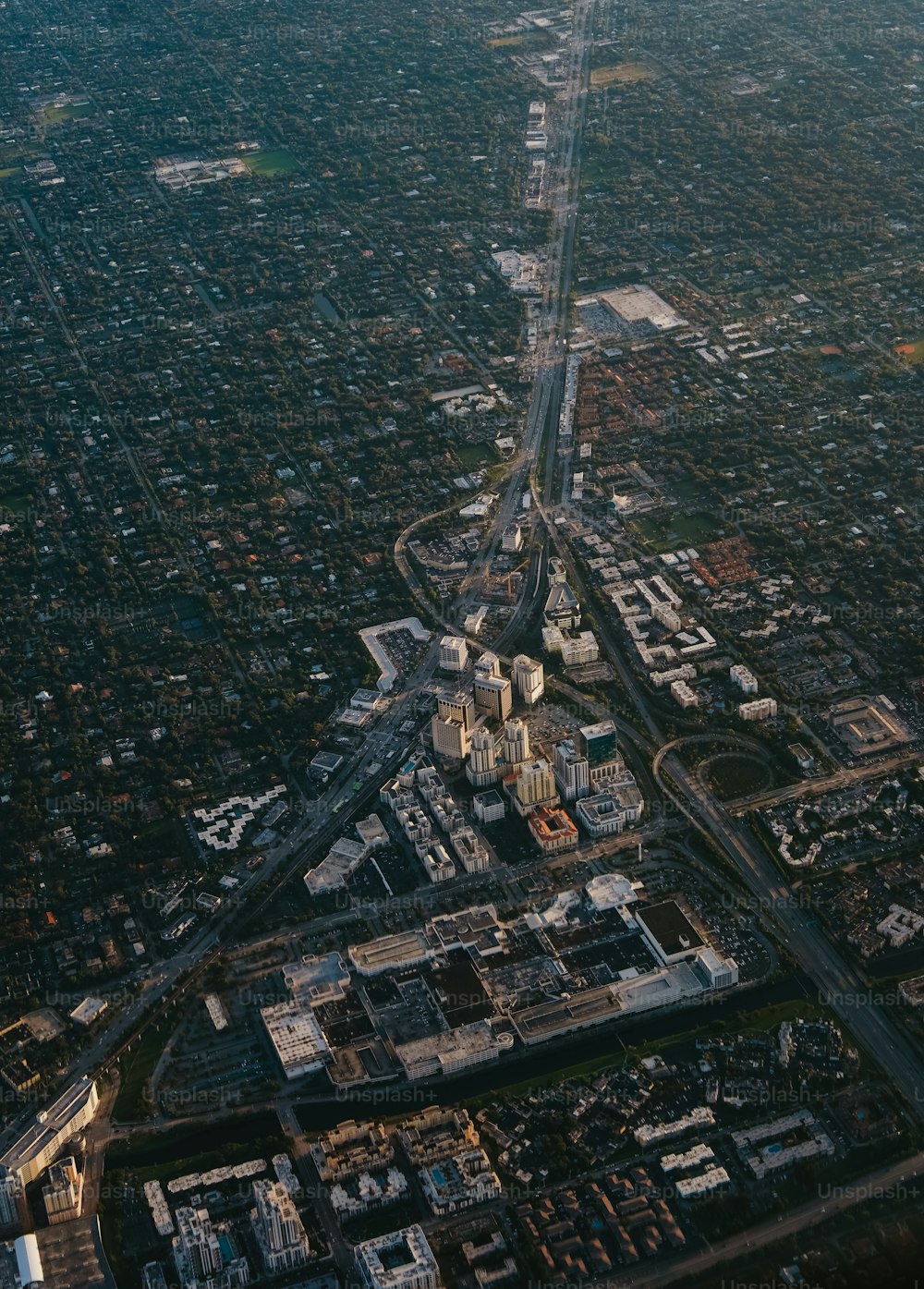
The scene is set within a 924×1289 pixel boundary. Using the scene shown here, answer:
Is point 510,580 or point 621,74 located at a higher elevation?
point 621,74

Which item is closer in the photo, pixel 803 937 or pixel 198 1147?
pixel 198 1147

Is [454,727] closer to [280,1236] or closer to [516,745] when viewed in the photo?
[516,745]

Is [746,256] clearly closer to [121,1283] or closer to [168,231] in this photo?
[168,231]

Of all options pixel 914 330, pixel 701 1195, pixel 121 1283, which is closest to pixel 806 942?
pixel 701 1195

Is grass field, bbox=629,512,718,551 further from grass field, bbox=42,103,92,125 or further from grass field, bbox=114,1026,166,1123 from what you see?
grass field, bbox=42,103,92,125

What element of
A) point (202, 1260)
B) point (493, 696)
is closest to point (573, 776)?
point (493, 696)

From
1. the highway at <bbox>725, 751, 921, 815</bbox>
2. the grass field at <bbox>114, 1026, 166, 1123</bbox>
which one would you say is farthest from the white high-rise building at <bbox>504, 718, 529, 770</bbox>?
the grass field at <bbox>114, 1026, 166, 1123</bbox>
